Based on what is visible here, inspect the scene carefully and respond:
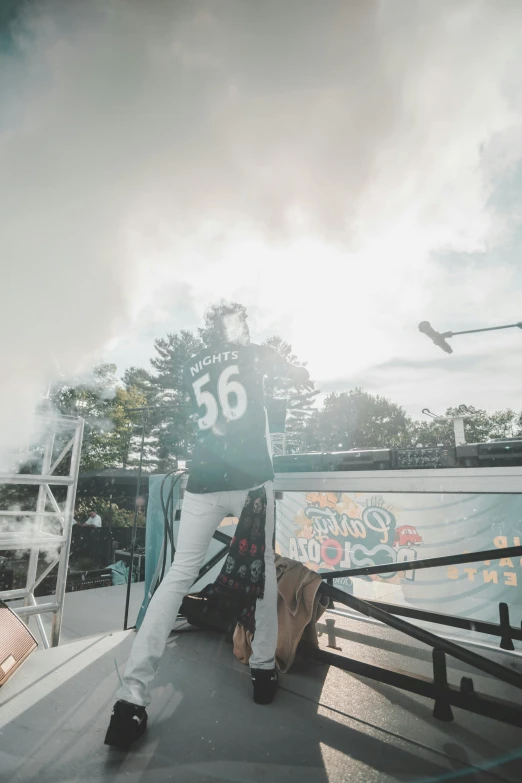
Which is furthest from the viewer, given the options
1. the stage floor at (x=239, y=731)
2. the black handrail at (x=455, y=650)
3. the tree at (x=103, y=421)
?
the tree at (x=103, y=421)

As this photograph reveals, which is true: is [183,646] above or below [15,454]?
below

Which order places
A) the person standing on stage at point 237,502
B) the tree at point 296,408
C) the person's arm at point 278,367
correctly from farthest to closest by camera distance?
the tree at point 296,408
the person's arm at point 278,367
the person standing on stage at point 237,502

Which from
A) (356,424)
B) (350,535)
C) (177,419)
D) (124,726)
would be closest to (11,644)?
(124,726)

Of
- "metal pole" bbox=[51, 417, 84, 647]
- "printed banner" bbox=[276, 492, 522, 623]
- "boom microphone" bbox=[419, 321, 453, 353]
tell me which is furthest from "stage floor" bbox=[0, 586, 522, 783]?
"boom microphone" bbox=[419, 321, 453, 353]

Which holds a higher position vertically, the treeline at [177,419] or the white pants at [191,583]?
the treeline at [177,419]

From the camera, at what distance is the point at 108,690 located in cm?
212

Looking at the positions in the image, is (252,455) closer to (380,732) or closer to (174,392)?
(380,732)

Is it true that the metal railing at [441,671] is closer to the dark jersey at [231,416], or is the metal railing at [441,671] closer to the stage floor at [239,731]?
the stage floor at [239,731]

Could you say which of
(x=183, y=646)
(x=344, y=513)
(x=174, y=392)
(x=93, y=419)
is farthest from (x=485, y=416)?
(x=183, y=646)

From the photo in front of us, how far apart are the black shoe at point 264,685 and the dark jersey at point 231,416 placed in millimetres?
1008

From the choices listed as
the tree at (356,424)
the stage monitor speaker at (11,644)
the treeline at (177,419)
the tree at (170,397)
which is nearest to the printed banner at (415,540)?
the stage monitor speaker at (11,644)

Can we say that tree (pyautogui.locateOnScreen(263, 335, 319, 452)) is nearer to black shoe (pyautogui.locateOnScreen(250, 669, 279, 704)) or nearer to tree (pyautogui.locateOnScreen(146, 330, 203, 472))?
tree (pyautogui.locateOnScreen(146, 330, 203, 472))

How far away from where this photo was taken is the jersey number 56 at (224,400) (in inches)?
87.7

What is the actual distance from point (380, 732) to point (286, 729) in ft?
1.43
